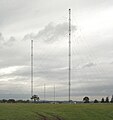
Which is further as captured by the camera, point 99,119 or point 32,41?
point 32,41

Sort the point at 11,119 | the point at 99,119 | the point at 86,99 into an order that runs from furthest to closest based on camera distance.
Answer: the point at 86,99 → the point at 99,119 → the point at 11,119

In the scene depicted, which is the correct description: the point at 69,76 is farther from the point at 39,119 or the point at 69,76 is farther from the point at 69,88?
the point at 39,119

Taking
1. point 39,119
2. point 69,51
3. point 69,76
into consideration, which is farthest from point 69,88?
point 39,119

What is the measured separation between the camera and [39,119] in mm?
47875

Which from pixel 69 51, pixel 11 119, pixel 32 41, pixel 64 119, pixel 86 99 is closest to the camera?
pixel 11 119

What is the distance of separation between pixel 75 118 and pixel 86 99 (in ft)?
477

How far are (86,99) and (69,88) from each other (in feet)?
405

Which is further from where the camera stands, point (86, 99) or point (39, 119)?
point (86, 99)

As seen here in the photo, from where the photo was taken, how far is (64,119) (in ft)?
170

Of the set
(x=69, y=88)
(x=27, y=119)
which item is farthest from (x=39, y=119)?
(x=69, y=88)

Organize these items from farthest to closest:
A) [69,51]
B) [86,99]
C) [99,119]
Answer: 1. [86,99]
2. [69,51]
3. [99,119]

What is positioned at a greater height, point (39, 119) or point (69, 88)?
point (69, 88)

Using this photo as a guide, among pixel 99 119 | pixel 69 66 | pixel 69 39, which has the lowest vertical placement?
pixel 99 119

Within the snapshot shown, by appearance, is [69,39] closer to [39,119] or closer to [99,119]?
[99,119]
